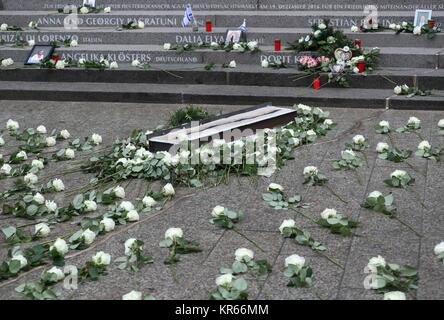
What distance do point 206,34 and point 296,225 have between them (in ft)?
17.4

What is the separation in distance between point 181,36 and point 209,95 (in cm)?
161

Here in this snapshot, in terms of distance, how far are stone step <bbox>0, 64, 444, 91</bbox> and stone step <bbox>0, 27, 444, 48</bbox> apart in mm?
595

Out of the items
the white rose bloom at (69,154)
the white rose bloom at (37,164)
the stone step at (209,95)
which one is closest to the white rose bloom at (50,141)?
the white rose bloom at (69,154)

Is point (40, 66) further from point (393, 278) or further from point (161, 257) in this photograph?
point (393, 278)

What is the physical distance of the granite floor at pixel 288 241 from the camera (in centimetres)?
409

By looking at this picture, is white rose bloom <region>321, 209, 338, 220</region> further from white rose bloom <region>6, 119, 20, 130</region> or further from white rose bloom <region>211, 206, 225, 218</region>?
white rose bloom <region>6, 119, 20, 130</region>

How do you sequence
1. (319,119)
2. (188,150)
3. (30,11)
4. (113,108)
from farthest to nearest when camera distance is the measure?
(30,11) → (113,108) → (319,119) → (188,150)

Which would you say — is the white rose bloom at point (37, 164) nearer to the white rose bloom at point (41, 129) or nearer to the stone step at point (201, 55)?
the white rose bloom at point (41, 129)

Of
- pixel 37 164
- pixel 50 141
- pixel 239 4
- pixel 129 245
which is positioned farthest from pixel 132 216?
pixel 239 4

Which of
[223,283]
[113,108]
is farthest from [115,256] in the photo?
[113,108]

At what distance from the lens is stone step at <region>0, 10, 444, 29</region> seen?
9828mm

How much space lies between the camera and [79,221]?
5137mm

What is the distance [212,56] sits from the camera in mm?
9477

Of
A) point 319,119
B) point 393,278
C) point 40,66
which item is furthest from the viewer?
point 40,66
